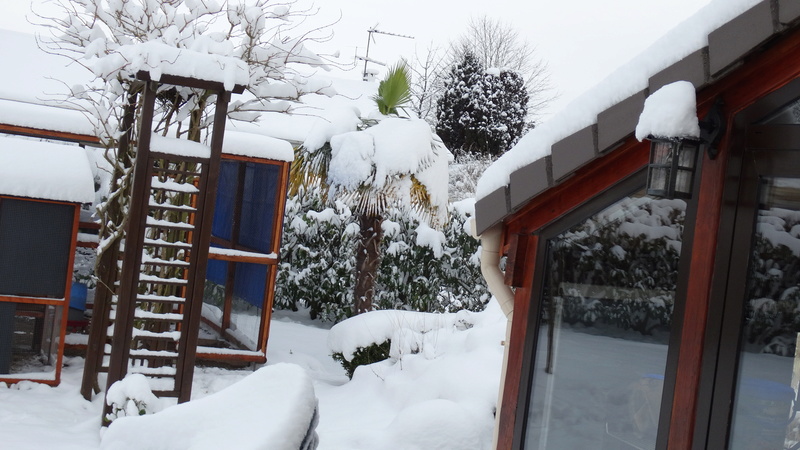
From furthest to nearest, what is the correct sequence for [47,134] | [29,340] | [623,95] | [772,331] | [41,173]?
[47,134], [29,340], [41,173], [623,95], [772,331]

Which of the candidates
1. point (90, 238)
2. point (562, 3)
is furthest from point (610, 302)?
point (562, 3)

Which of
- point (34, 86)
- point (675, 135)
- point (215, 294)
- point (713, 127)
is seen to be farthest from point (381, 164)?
point (34, 86)

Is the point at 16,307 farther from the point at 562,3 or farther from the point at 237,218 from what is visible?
the point at 562,3

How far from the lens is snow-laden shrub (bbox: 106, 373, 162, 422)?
5812 mm

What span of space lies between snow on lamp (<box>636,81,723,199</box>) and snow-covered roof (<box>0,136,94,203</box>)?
5.47 m

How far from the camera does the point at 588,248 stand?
3.44m

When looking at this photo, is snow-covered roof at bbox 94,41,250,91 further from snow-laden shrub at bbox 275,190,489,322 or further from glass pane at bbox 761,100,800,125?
snow-laden shrub at bbox 275,190,489,322

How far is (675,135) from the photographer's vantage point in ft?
8.62

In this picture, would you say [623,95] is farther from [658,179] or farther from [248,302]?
[248,302]

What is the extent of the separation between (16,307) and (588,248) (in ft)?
17.9

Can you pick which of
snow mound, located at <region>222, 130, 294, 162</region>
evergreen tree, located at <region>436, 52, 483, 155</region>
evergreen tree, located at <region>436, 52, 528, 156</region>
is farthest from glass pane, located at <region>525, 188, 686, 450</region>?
evergreen tree, located at <region>436, 52, 483, 155</region>

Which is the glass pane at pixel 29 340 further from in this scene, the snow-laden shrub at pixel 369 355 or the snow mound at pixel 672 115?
the snow mound at pixel 672 115

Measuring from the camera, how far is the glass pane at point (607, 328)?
306cm

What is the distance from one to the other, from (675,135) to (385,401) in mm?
5184
